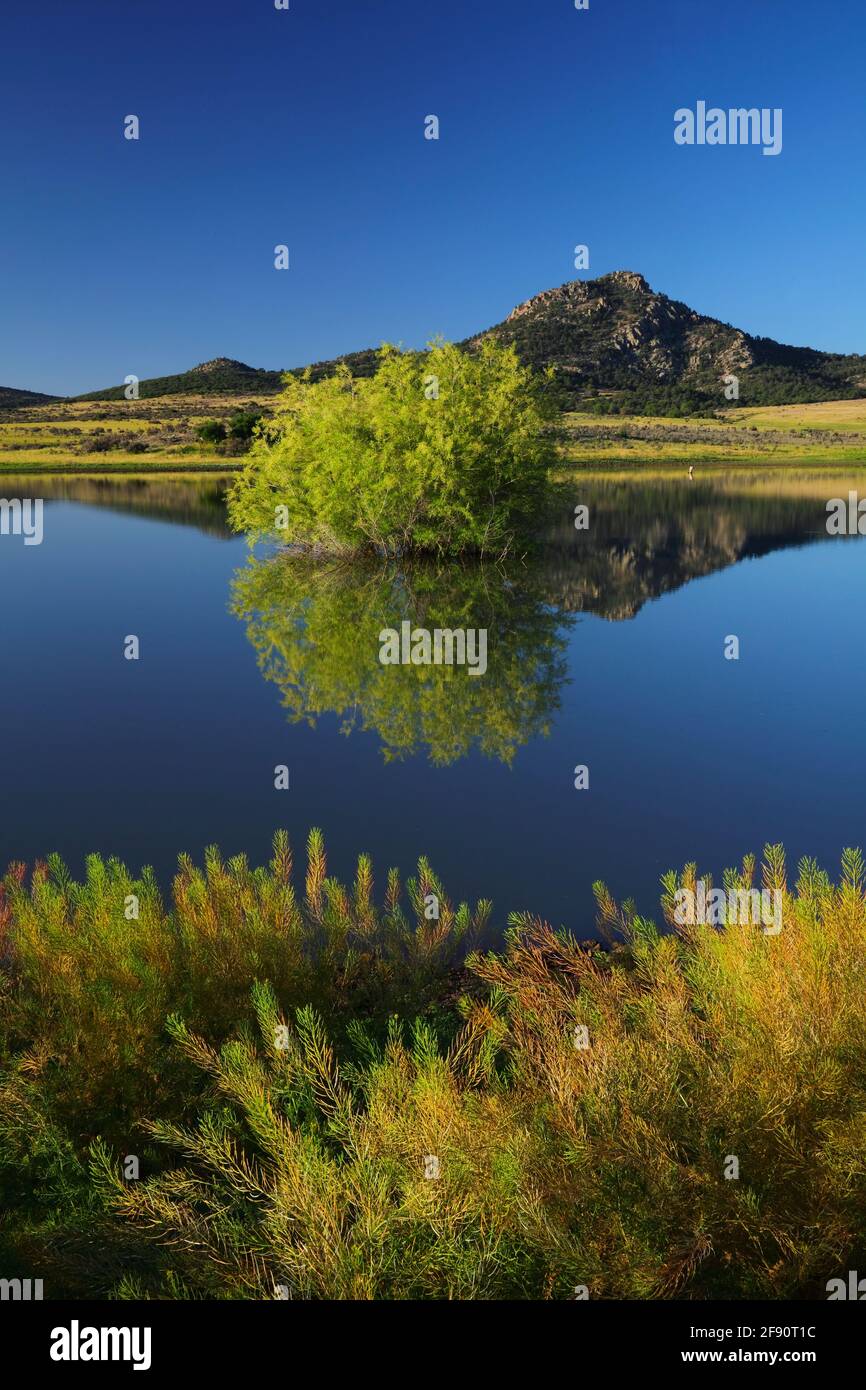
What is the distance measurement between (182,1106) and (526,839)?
17.4 ft

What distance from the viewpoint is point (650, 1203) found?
3.21 meters

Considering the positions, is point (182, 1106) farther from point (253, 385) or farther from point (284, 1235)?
point (253, 385)

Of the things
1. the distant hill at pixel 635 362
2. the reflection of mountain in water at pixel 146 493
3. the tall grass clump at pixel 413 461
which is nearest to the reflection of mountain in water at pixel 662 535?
the tall grass clump at pixel 413 461

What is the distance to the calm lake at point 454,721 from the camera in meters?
9.58

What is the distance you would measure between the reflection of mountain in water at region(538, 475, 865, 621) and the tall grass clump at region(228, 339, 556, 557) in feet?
9.38

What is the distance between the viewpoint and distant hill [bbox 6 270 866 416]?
127 meters

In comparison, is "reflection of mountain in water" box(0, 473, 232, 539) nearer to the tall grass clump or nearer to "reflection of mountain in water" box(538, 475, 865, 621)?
the tall grass clump

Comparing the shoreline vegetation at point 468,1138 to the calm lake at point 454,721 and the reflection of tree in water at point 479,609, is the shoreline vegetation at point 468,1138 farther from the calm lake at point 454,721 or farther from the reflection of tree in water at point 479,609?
the reflection of tree in water at point 479,609

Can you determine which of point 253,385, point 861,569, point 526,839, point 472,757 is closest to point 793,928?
point 526,839

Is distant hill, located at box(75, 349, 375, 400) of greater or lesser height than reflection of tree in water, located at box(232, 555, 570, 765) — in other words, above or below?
above

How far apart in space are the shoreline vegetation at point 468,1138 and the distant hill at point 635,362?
118 meters

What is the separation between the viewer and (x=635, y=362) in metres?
140

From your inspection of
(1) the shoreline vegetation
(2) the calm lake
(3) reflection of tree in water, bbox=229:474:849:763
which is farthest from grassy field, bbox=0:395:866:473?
(1) the shoreline vegetation

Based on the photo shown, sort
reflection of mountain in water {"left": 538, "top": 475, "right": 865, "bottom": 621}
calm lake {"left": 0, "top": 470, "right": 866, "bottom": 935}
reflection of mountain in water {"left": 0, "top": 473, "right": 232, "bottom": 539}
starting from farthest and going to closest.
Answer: reflection of mountain in water {"left": 0, "top": 473, "right": 232, "bottom": 539} < reflection of mountain in water {"left": 538, "top": 475, "right": 865, "bottom": 621} < calm lake {"left": 0, "top": 470, "right": 866, "bottom": 935}
